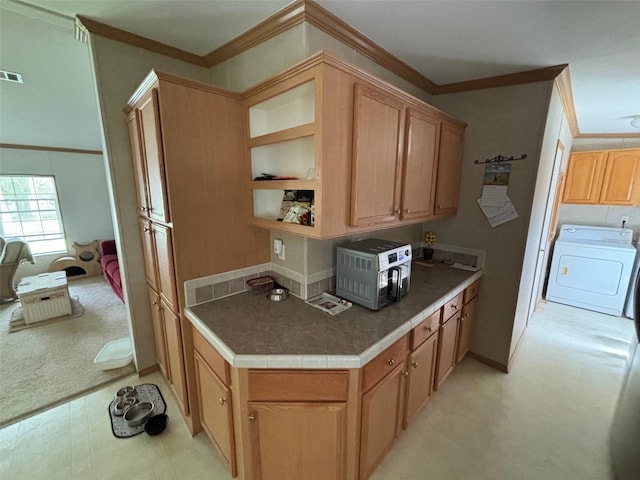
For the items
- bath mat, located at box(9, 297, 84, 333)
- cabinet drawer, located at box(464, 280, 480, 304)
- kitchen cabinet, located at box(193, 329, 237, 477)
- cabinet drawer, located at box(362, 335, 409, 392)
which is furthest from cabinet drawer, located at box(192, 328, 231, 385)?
bath mat, located at box(9, 297, 84, 333)

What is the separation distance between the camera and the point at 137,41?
178 centimetres

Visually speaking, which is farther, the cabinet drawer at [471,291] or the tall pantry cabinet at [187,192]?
the cabinet drawer at [471,291]

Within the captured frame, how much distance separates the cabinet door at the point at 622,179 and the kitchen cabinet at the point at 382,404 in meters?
4.28

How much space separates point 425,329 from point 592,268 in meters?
3.59

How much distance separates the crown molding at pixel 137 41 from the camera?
1.62 m

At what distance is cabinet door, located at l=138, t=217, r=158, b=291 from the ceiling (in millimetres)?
1222

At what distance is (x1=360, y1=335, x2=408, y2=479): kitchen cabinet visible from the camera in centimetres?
127

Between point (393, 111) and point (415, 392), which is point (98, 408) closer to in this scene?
point (415, 392)

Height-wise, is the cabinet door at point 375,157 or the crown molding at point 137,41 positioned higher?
the crown molding at point 137,41

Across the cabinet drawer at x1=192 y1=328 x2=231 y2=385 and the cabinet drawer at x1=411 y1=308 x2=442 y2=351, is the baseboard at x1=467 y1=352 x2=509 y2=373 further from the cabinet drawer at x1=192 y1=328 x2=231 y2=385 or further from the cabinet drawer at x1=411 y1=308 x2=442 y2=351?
the cabinet drawer at x1=192 y1=328 x2=231 y2=385

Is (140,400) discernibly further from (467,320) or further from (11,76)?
(11,76)

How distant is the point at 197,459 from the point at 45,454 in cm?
95

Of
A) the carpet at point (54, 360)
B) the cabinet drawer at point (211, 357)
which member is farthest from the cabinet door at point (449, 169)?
the carpet at point (54, 360)

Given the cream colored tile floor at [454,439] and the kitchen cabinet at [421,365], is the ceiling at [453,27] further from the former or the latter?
the cream colored tile floor at [454,439]
